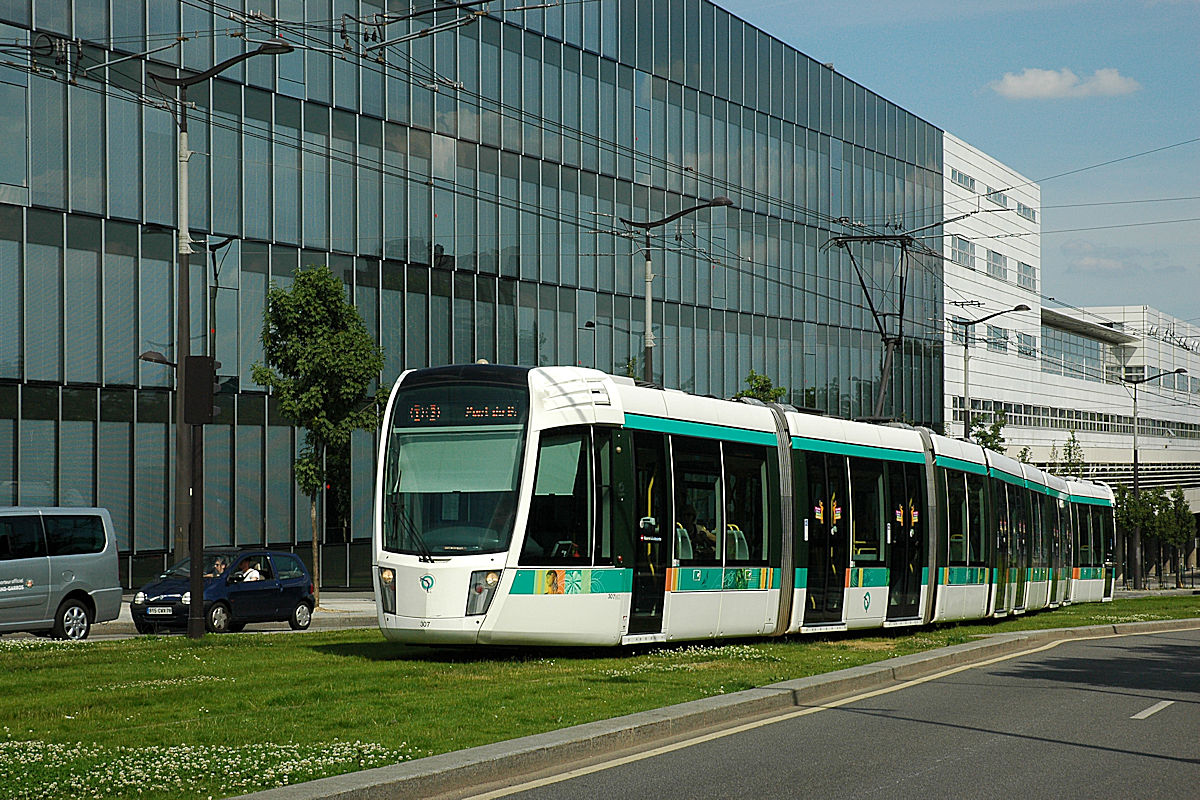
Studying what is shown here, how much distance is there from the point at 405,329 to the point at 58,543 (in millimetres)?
21324

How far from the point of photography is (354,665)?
15.3 metres

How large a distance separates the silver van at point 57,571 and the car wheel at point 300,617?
453 centimetres

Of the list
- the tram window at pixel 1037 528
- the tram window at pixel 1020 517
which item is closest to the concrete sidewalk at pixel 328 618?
the tram window at pixel 1020 517

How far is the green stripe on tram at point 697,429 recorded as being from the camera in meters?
16.9

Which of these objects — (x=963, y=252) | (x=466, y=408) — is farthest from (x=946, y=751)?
(x=963, y=252)

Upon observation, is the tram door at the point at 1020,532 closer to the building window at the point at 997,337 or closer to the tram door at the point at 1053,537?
the tram door at the point at 1053,537

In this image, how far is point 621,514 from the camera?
53.9 feet

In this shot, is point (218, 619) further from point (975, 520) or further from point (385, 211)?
point (385, 211)

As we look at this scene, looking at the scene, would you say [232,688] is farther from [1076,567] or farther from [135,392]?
[1076,567]

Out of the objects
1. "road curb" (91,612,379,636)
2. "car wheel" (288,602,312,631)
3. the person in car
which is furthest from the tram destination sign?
"car wheel" (288,602,312,631)

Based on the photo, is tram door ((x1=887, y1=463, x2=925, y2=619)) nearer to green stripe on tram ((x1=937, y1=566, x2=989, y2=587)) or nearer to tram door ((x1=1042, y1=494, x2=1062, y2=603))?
green stripe on tram ((x1=937, y1=566, x2=989, y2=587))

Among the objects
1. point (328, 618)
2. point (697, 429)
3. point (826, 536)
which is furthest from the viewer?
point (328, 618)

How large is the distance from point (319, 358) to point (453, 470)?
1741 cm

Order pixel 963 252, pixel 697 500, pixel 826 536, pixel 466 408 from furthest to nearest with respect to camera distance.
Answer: pixel 963 252, pixel 826 536, pixel 697 500, pixel 466 408
